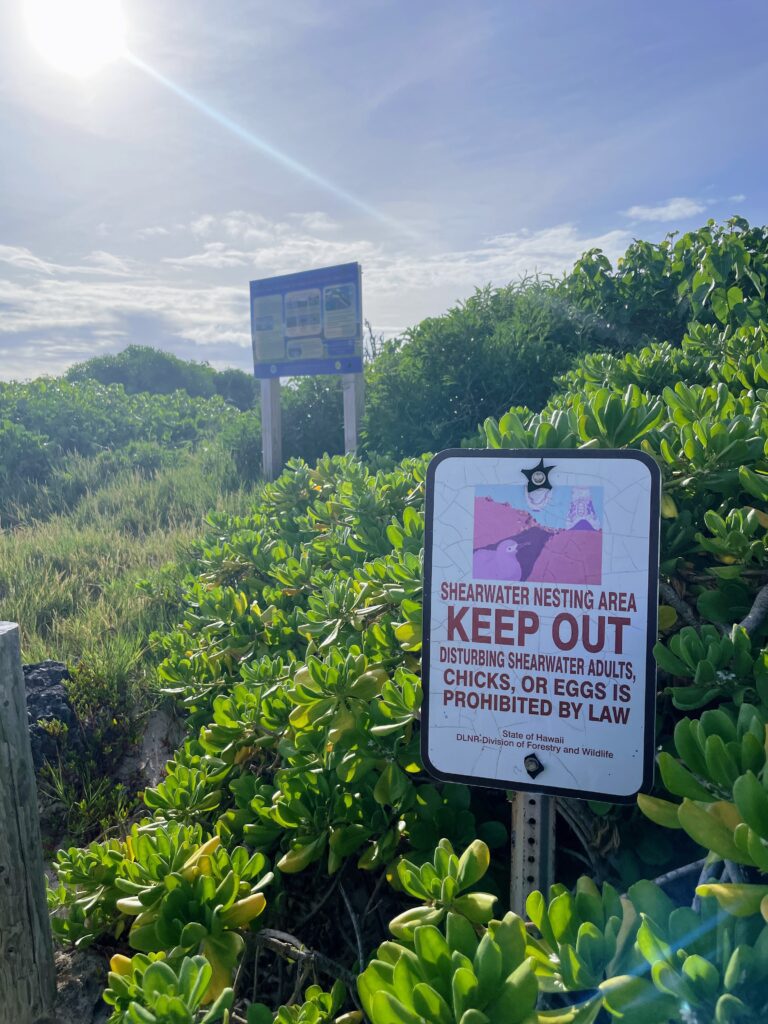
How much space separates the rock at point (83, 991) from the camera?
2350 millimetres

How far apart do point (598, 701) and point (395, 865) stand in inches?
24.2

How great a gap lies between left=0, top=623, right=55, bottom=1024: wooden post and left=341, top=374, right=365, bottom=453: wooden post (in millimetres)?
6186

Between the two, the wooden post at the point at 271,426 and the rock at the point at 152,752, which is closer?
the rock at the point at 152,752

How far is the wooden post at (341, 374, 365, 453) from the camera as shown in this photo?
840 cm

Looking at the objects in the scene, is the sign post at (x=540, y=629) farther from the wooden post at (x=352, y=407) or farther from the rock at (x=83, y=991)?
the wooden post at (x=352, y=407)

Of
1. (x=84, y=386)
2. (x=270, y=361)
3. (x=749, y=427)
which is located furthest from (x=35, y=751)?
(x=84, y=386)

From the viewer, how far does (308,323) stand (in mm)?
9172

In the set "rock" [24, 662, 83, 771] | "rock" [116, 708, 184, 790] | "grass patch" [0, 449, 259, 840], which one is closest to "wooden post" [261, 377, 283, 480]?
"grass patch" [0, 449, 259, 840]

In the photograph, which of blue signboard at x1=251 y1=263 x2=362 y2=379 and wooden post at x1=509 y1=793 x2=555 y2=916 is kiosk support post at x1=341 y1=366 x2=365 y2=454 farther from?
wooden post at x1=509 y1=793 x2=555 y2=916

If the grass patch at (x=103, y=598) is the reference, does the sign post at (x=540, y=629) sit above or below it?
above

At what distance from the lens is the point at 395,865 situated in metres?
1.74

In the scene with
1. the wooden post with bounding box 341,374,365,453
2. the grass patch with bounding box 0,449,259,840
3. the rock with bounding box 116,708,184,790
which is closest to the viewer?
the rock with bounding box 116,708,184,790

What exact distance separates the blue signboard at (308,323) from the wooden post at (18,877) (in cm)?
677

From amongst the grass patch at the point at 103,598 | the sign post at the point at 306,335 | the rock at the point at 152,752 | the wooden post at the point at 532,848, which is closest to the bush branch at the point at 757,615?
the wooden post at the point at 532,848
